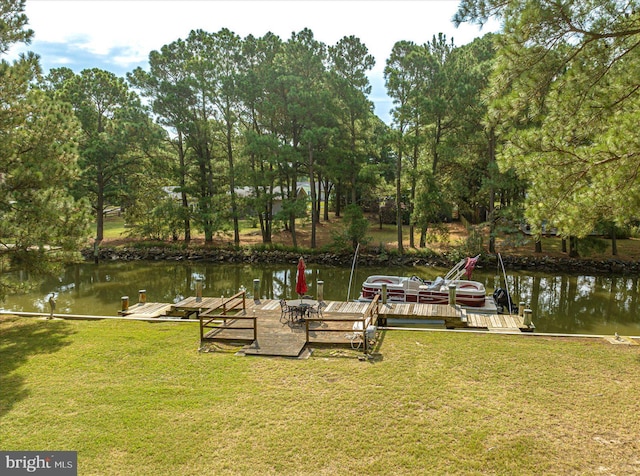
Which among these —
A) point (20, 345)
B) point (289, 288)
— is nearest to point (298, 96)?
point (289, 288)

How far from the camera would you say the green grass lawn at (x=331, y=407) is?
5746mm

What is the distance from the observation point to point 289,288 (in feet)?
70.5

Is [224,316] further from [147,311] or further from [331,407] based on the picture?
[147,311]

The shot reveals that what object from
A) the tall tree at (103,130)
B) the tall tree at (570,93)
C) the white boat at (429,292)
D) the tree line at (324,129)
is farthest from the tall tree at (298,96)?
the tall tree at (570,93)

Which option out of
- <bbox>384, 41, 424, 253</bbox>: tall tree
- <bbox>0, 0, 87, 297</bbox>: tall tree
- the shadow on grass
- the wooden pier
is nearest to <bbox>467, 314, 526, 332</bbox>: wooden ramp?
the wooden pier

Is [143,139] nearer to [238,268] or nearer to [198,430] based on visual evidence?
[238,268]

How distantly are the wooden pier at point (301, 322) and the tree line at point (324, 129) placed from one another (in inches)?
146

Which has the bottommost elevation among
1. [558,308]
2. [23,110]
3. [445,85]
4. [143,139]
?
[558,308]

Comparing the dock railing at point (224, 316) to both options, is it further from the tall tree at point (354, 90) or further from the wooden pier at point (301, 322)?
the tall tree at point (354, 90)

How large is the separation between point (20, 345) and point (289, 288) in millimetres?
12539

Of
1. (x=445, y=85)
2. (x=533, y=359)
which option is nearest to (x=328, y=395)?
(x=533, y=359)

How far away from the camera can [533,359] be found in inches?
357

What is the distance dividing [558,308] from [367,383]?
12283mm

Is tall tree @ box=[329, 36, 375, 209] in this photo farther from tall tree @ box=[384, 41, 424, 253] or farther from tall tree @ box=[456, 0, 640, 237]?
tall tree @ box=[456, 0, 640, 237]
